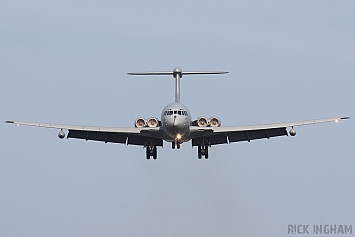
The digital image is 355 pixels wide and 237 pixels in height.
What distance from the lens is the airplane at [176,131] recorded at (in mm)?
72625

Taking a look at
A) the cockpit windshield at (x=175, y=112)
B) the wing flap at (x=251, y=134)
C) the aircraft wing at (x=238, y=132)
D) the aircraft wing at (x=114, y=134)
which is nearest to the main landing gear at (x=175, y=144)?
the aircraft wing at (x=114, y=134)

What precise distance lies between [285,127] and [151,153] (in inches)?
427

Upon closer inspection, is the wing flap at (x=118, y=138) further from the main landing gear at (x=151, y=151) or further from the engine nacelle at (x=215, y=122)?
the engine nacelle at (x=215, y=122)

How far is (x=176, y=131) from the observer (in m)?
72.1

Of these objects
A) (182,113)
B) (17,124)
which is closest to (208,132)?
(182,113)

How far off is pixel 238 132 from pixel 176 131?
745 centimetres

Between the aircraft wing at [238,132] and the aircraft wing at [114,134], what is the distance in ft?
10.4

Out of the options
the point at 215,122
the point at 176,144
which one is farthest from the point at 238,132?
the point at 176,144

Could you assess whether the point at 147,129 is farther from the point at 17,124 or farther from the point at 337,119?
the point at 337,119

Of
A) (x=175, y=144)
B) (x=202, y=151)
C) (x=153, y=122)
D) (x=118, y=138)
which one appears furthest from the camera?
(x=118, y=138)

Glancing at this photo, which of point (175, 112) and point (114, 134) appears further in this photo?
point (114, 134)

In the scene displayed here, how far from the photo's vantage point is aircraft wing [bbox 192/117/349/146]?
7462 centimetres

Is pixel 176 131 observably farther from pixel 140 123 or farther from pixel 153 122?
pixel 140 123

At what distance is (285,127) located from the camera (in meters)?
76.1
